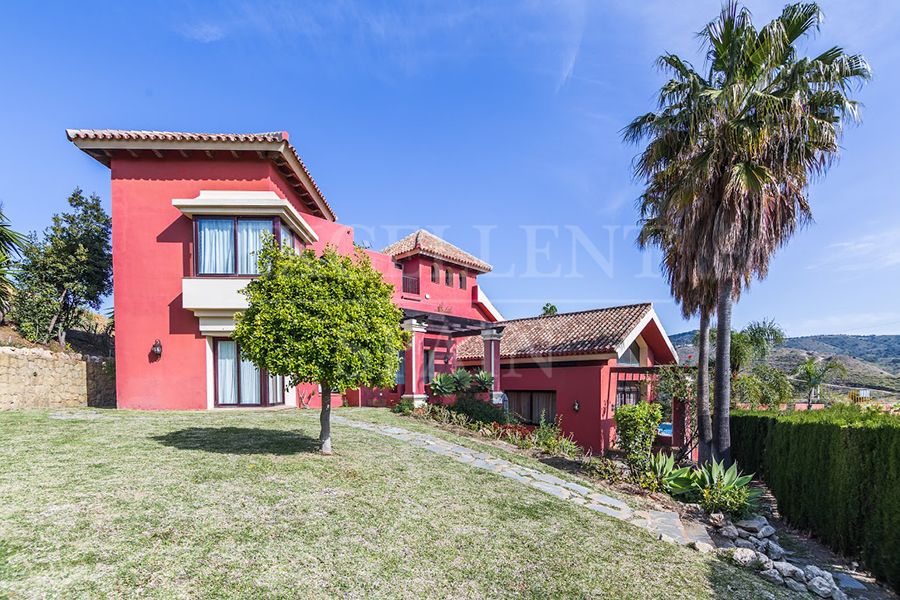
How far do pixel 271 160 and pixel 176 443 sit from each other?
9104 mm

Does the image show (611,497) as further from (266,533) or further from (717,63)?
(717,63)

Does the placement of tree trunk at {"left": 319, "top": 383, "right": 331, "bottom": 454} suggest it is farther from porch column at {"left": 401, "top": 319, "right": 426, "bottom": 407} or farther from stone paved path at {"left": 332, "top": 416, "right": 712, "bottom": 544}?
porch column at {"left": 401, "top": 319, "right": 426, "bottom": 407}

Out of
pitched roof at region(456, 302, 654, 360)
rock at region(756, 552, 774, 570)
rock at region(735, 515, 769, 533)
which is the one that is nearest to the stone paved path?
rock at region(756, 552, 774, 570)

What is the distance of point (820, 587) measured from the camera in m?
5.32

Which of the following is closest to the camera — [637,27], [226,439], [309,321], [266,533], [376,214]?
[266,533]

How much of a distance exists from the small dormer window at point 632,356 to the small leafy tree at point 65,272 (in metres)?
→ 20.7

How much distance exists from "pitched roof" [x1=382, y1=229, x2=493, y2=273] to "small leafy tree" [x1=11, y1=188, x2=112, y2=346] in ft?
38.7

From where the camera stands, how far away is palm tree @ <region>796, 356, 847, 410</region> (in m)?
29.7

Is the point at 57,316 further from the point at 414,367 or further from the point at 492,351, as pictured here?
the point at 492,351

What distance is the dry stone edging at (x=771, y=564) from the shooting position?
5.31 metres

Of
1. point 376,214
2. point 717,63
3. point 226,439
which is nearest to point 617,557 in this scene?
point 226,439

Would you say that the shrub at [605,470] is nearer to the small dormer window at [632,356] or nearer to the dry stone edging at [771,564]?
the dry stone edging at [771,564]

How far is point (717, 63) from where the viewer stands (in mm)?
11430

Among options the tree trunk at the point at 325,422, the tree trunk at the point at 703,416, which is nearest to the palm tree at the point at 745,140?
the tree trunk at the point at 703,416
